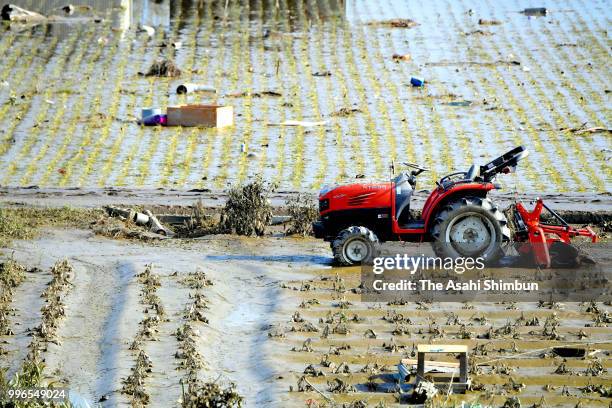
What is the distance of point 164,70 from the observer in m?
28.4

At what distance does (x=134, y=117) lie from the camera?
25250mm

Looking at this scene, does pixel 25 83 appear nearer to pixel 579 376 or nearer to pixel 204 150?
pixel 204 150

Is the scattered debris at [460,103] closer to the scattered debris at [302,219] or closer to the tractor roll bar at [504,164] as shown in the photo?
the scattered debris at [302,219]

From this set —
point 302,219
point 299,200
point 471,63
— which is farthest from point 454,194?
point 471,63

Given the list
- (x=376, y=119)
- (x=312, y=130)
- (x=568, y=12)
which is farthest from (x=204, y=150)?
(x=568, y=12)

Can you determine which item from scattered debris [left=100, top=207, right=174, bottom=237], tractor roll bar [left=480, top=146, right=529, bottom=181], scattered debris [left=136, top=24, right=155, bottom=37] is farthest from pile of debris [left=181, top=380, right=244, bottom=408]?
scattered debris [left=136, top=24, right=155, bottom=37]

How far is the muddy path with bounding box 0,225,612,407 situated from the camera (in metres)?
10.6

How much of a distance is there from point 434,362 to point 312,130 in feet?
45.3

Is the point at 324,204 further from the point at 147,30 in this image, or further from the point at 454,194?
the point at 147,30

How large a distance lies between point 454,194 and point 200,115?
10.8 metres

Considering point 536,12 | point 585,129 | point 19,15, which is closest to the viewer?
point 585,129

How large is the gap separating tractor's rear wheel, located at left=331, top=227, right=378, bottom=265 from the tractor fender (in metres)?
0.70

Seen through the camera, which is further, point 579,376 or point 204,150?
point 204,150

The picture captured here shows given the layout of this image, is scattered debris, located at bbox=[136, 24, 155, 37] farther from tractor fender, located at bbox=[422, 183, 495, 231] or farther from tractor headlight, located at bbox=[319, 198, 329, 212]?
tractor fender, located at bbox=[422, 183, 495, 231]
